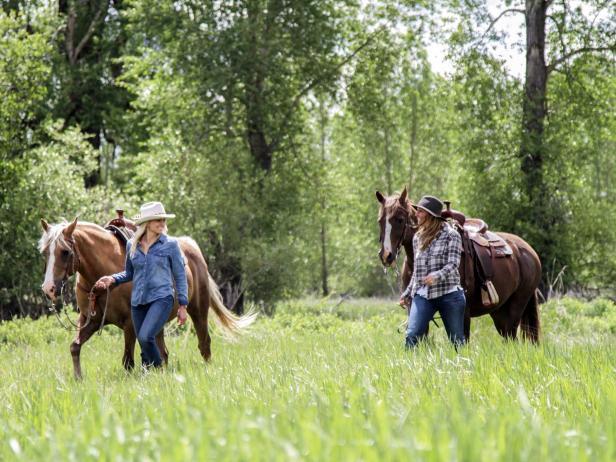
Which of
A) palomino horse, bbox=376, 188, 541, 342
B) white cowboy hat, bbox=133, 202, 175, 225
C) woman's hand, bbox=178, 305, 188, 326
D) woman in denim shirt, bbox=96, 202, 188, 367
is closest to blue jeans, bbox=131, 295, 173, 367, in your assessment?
woman in denim shirt, bbox=96, 202, 188, 367

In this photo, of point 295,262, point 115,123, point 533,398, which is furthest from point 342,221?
point 533,398

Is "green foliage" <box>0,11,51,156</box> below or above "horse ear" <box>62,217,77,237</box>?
above

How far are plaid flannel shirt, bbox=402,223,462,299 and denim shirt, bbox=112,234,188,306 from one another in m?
2.29

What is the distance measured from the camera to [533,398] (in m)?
4.10

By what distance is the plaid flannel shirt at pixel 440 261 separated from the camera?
718cm

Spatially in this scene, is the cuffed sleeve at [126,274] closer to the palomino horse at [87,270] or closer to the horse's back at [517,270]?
the palomino horse at [87,270]

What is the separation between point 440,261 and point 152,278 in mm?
2724

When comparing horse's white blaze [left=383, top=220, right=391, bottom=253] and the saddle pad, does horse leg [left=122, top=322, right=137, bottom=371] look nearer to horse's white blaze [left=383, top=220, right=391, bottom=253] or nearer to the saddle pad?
horse's white blaze [left=383, top=220, right=391, bottom=253]

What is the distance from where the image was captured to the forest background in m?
18.6

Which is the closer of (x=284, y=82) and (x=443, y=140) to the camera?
(x=284, y=82)

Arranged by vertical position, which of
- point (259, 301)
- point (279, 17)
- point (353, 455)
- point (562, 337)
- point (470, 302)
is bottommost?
point (259, 301)

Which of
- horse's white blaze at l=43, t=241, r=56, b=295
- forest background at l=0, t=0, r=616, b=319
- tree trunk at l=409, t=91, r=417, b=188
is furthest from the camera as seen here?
tree trunk at l=409, t=91, r=417, b=188

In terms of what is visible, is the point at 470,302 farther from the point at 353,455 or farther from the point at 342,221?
the point at 342,221

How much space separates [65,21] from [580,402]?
23.5 m
